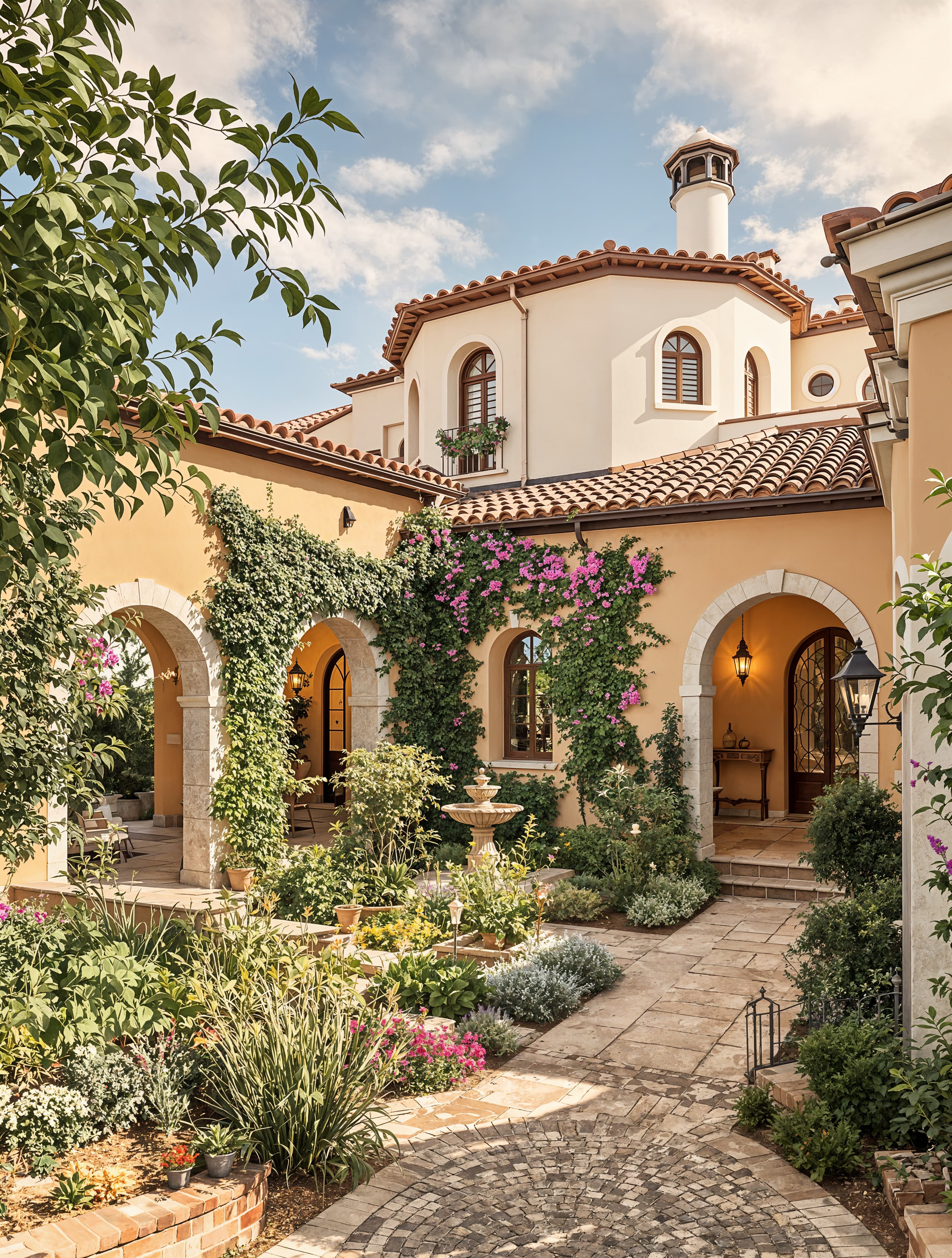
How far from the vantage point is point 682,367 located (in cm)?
1531

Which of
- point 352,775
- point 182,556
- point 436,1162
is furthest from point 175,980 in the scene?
point 182,556

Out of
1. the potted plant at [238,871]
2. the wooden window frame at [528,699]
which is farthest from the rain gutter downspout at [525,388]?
the potted plant at [238,871]

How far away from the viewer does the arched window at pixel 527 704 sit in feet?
43.3

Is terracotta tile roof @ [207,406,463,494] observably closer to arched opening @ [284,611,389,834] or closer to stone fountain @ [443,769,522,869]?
stone fountain @ [443,769,522,869]

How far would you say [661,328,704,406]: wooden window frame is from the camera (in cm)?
1520

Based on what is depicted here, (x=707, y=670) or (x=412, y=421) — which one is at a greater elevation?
(x=412, y=421)

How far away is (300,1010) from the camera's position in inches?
199

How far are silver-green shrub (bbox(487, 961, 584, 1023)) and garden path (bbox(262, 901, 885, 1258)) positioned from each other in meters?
0.15

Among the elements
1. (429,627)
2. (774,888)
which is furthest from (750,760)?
(429,627)

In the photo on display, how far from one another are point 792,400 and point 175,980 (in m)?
16.2

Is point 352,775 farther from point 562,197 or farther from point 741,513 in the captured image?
point 562,197

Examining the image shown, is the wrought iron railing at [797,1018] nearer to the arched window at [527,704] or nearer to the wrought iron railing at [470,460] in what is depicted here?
the arched window at [527,704]

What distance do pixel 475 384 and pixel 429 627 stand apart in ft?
17.5

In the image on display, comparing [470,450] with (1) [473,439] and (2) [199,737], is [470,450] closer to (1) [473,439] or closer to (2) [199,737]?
(1) [473,439]
